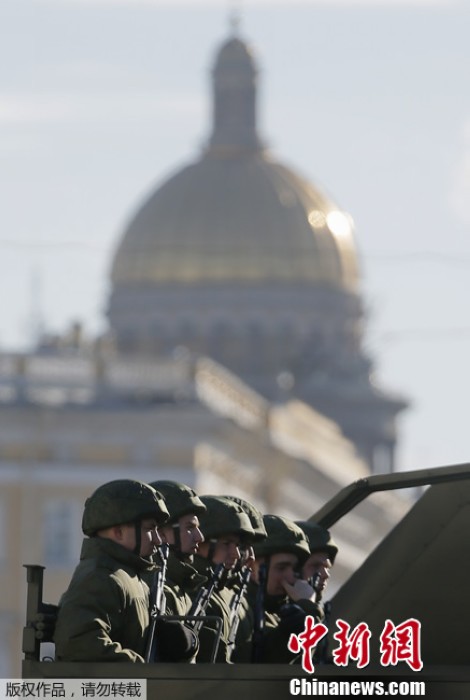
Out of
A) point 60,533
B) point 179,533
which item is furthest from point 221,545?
point 60,533

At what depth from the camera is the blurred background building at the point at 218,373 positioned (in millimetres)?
81438

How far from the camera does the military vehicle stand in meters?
10.5

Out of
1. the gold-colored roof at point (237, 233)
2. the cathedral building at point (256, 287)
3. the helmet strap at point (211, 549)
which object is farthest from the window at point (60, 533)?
the gold-colored roof at point (237, 233)

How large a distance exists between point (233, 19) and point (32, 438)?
104 meters

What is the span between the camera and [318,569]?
14625 mm

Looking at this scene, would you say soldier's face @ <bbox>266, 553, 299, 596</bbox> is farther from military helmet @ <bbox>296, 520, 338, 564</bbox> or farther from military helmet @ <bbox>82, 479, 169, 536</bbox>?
military helmet @ <bbox>82, 479, 169, 536</bbox>

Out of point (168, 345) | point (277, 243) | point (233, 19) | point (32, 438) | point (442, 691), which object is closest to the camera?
point (442, 691)

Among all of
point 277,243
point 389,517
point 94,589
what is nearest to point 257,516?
point 94,589

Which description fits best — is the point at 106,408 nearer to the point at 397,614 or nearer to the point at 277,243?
the point at 397,614

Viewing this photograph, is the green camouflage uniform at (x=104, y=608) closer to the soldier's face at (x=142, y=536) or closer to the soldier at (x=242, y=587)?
the soldier's face at (x=142, y=536)

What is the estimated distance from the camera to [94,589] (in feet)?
37.3

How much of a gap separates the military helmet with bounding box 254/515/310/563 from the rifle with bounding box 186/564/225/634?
767 millimetres

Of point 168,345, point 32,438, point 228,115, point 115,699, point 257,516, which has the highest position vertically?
point 228,115

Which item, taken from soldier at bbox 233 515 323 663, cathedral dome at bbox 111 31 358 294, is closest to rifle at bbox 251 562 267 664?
soldier at bbox 233 515 323 663
